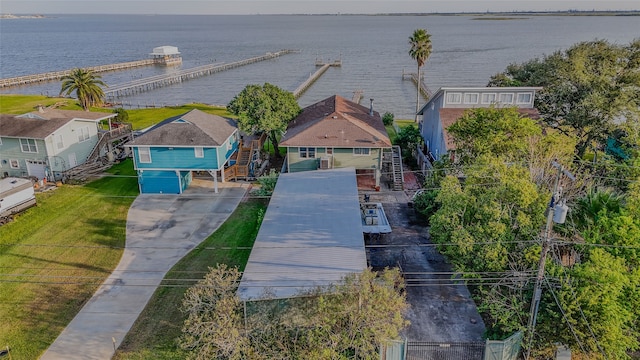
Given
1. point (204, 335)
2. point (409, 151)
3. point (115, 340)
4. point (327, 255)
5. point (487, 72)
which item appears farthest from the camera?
point (487, 72)

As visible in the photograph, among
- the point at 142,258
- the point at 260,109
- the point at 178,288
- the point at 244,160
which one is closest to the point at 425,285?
the point at 178,288

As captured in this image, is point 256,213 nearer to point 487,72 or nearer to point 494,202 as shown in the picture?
point 494,202

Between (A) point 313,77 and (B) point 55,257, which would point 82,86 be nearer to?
(B) point 55,257

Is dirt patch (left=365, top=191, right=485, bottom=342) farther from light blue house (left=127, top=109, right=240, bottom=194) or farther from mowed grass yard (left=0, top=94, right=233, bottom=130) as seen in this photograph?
mowed grass yard (left=0, top=94, right=233, bottom=130)

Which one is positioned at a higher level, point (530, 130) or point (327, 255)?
point (530, 130)

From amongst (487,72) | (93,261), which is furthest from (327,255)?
(487,72)

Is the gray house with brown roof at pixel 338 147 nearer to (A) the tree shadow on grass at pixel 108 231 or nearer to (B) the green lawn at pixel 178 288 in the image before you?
(B) the green lawn at pixel 178 288

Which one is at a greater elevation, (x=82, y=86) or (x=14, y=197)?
(x=82, y=86)

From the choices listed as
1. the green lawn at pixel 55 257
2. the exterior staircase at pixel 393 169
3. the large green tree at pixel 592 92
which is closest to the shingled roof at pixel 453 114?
the large green tree at pixel 592 92
